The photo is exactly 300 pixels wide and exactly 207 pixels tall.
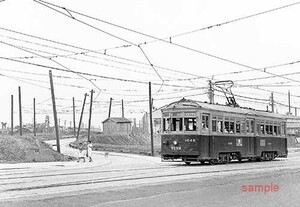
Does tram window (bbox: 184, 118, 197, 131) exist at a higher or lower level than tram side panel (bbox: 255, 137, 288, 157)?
higher

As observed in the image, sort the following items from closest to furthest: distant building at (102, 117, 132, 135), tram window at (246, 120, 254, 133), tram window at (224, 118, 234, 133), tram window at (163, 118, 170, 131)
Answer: tram window at (163, 118, 170, 131) < tram window at (224, 118, 234, 133) < tram window at (246, 120, 254, 133) < distant building at (102, 117, 132, 135)

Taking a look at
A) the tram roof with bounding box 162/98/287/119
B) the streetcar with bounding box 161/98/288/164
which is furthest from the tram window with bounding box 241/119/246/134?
the tram roof with bounding box 162/98/287/119

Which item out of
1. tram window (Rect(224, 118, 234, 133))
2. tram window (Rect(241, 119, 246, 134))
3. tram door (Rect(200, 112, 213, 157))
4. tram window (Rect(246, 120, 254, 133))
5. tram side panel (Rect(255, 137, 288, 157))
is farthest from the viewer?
tram side panel (Rect(255, 137, 288, 157))

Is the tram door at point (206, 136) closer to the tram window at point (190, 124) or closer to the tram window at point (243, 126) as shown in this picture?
the tram window at point (190, 124)

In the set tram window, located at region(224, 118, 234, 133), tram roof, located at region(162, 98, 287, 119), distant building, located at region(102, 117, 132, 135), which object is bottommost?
tram window, located at region(224, 118, 234, 133)

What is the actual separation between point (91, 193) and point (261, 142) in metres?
18.1

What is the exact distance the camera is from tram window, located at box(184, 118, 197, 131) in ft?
74.6

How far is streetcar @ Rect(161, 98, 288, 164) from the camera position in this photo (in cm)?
2266

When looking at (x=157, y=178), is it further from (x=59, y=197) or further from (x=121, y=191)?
(x=59, y=197)

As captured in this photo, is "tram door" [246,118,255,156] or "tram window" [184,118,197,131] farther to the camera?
"tram door" [246,118,255,156]

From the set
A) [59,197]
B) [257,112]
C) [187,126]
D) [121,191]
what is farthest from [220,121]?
[59,197]

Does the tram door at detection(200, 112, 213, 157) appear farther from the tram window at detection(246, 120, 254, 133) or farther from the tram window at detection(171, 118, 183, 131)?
the tram window at detection(246, 120, 254, 133)

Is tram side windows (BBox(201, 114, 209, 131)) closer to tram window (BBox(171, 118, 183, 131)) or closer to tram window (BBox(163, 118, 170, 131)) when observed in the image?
tram window (BBox(171, 118, 183, 131))

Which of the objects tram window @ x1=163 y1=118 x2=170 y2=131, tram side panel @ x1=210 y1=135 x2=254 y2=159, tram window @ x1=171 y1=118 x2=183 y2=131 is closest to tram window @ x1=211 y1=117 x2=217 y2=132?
tram side panel @ x1=210 y1=135 x2=254 y2=159
